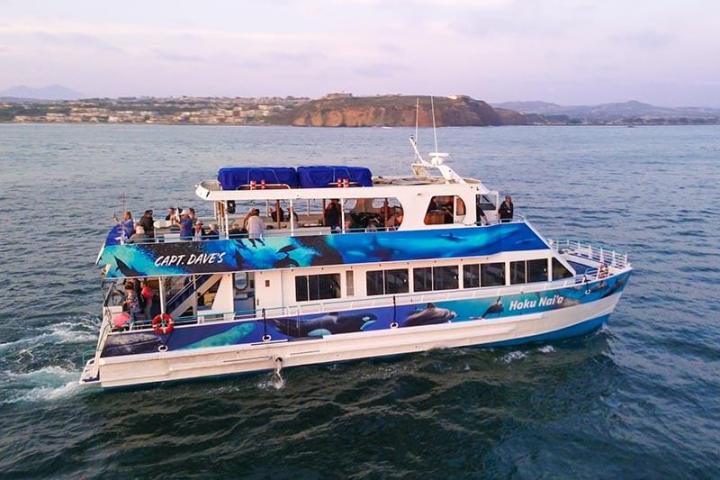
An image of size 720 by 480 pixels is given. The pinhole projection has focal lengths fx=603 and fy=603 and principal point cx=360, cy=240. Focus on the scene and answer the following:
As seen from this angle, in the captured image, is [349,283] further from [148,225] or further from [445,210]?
[148,225]

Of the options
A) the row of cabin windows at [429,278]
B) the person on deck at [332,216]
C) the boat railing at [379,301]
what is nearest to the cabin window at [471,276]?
the row of cabin windows at [429,278]

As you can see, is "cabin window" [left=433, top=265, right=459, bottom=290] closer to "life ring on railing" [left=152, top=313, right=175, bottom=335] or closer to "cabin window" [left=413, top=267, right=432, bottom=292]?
"cabin window" [left=413, top=267, right=432, bottom=292]

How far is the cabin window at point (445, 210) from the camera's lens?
1714 cm

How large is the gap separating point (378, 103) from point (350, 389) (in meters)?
176

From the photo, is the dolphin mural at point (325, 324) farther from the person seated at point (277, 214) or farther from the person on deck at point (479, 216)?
the person on deck at point (479, 216)

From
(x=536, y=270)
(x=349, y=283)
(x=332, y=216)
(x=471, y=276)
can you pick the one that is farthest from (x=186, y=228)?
(x=536, y=270)

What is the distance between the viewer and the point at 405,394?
49.9 feet

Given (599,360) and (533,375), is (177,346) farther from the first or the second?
(599,360)

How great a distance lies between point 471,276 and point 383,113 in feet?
536

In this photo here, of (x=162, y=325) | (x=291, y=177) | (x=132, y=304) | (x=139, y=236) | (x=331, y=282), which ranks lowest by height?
(x=162, y=325)

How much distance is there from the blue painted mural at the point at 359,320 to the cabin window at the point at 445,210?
A: 233cm

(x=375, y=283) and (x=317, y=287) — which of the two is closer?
(x=317, y=287)

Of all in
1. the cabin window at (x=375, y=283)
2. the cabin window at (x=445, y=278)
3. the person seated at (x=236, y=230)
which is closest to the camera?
the person seated at (x=236, y=230)

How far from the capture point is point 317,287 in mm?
16547
